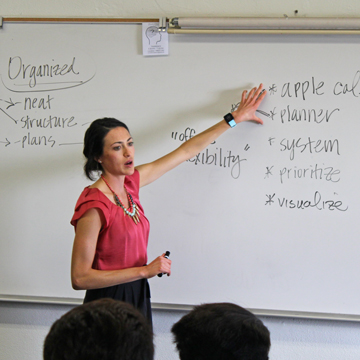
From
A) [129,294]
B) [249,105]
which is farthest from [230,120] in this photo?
[129,294]

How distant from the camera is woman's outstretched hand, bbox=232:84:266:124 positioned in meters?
1.54

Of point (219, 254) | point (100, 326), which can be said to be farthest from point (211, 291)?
point (100, 326)

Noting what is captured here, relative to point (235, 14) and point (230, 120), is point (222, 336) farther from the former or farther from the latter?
point (235, 14)

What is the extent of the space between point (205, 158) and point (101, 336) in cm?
107

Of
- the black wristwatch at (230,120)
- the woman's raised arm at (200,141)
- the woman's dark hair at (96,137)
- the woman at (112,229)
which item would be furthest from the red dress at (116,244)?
the black wristwatch at (230,120)

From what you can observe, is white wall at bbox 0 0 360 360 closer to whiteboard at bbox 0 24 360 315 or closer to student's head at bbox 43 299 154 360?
whiteboard at bbox 0 24 360 315

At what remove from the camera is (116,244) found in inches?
50.9

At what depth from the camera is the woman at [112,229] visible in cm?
123

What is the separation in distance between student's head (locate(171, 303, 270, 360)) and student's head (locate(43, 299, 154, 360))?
10 cm

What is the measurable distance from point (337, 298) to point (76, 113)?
1351 mm

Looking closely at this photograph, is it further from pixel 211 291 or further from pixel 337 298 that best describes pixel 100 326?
pixel 337 298

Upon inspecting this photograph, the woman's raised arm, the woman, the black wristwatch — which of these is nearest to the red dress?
the woman

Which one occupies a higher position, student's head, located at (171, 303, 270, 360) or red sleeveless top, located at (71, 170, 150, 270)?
red sleeveless top, located at (71, 170, 150, 270)

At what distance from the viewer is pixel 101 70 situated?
1658mm
